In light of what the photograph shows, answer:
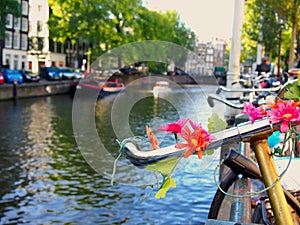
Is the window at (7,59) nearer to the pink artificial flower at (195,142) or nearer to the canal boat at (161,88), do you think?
the canal boat at (161,88)

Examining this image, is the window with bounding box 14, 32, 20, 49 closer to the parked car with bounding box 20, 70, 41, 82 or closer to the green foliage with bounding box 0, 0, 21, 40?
the parked car with bounding box 20, 70, 41, 82

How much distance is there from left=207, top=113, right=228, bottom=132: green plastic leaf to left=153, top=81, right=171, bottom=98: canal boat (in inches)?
12.6

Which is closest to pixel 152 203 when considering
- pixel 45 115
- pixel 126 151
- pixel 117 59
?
pixel 117 59

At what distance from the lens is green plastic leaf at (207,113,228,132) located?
186cm

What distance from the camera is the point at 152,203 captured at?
7.98m

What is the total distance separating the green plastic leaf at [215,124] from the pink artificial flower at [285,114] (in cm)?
22

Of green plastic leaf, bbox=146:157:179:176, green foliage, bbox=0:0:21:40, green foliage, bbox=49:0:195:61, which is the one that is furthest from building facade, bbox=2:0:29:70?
green plastic leaf, bbox=146:157:179:176

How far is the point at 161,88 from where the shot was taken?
2328mm

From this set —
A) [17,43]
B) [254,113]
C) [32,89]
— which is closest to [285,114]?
[254,113]

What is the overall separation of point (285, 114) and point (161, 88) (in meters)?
0.78

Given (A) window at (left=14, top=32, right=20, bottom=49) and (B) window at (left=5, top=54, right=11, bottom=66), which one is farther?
(A) window at (left=14, top=32, right=20, bottom=49)

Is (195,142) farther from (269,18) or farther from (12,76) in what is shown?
(12,76)

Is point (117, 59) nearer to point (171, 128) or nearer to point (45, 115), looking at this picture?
point (171, 128)

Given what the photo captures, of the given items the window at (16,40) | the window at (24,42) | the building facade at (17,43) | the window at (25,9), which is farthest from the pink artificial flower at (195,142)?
the window at (24,42)
